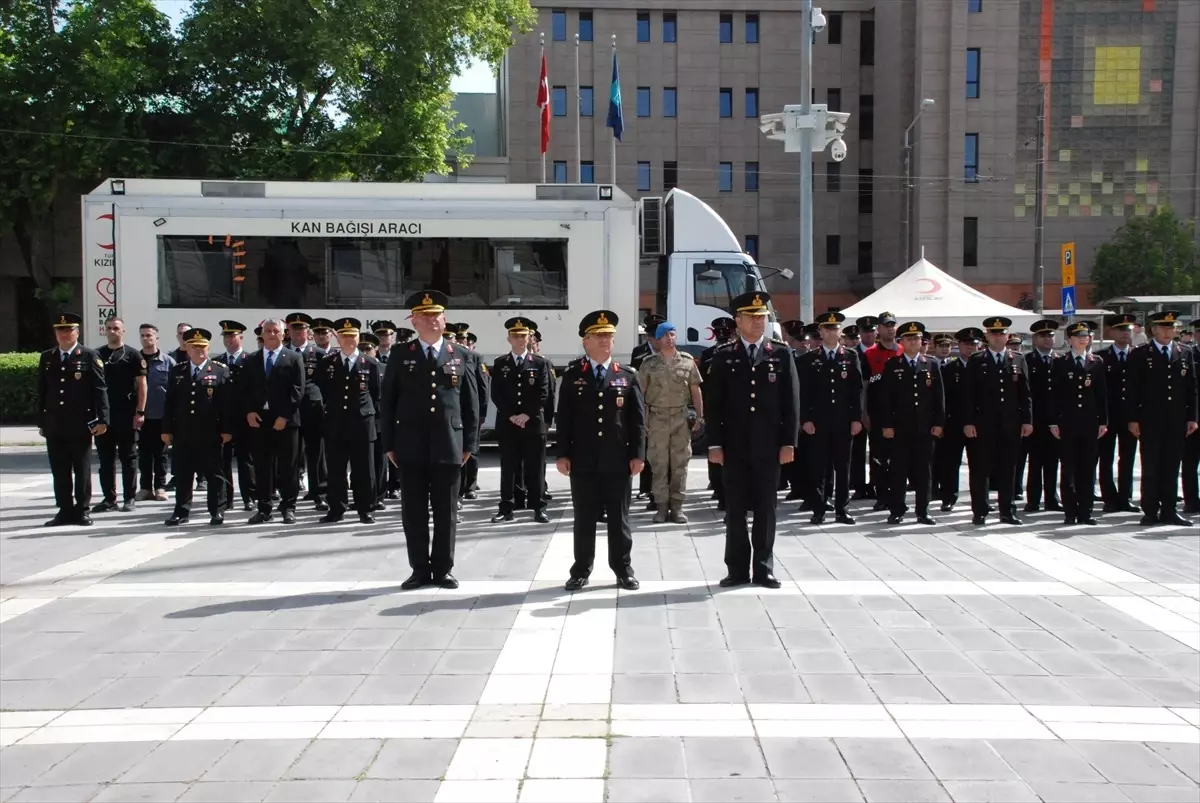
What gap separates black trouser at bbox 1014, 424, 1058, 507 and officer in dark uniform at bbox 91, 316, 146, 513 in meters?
9.71

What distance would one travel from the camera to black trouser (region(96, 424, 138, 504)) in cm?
1109

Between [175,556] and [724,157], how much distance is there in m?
43.8

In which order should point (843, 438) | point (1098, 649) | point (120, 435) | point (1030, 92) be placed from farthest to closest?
point (1030, 92)
point (120, 435)
point (843, 438)
point (1098, 649)

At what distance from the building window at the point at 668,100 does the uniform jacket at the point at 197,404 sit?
1640 inches

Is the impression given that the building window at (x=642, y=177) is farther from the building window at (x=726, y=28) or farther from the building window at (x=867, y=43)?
the building window at (x=867, y=43)

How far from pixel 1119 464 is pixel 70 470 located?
10968 millimetres

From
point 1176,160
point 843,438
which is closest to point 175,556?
point 843,438

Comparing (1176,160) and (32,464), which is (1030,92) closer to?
(1176,160)

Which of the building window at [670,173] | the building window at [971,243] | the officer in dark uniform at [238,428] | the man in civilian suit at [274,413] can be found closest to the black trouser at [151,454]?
the officer in dark uniform at [238,428]

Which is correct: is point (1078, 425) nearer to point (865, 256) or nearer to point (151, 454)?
point (151, 454)

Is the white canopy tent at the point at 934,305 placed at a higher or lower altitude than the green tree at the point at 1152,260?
lower

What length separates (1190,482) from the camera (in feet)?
35.5

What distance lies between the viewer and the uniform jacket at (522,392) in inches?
412

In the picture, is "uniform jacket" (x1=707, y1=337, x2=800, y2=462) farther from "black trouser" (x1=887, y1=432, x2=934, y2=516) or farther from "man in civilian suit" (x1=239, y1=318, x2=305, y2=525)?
"man in civilian suit" (x1=239, y1=318, x2=305, y2=525)
